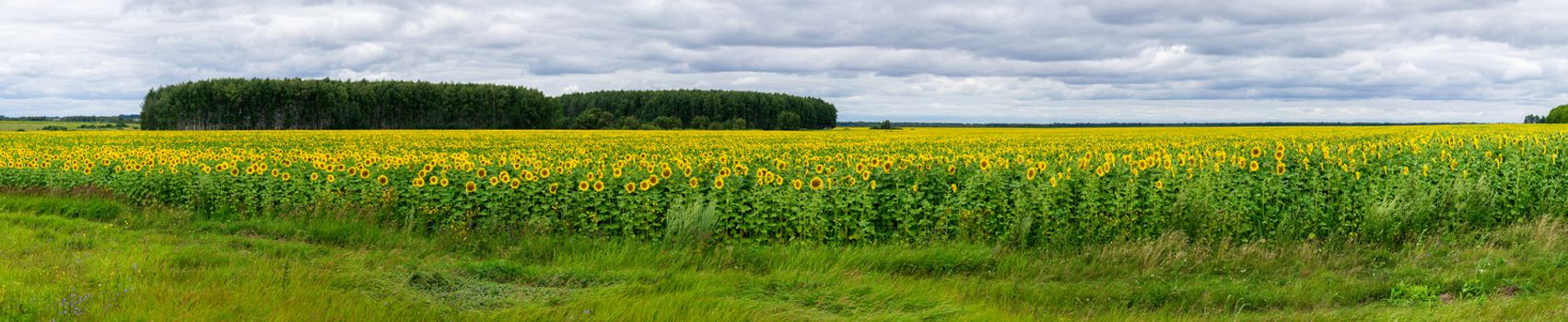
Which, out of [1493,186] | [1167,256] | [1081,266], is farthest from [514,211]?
[1493,186]

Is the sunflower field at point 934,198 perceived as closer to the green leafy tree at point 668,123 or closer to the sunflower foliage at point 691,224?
the sunflower foliage at point 691,224

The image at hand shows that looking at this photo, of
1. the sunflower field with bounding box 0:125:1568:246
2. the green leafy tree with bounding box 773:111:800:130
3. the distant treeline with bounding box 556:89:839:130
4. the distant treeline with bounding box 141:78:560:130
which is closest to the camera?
the sunflower field with bounding box 0:125:1568:246

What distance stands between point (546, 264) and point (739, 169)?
3013 millimetres

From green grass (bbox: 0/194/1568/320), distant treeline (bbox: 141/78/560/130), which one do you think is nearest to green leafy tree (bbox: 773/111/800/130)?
distant treeline (bbox: 141/78/560/130)

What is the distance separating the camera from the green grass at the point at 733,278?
6.27m

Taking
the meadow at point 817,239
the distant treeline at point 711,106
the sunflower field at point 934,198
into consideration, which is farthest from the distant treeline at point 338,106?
the sunflower field at point 934,198

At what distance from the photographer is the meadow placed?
678cm

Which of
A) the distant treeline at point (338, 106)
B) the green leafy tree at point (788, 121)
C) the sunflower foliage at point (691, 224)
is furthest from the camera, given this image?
the green leafy tree at point (788, 121)

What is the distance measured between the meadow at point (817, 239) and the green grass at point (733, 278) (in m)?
0.03

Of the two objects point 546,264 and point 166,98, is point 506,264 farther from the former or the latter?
point 166,98

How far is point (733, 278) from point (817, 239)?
7.17ft

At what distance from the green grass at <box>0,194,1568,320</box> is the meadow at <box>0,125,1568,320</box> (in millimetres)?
35

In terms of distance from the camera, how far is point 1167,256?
8.70 metres

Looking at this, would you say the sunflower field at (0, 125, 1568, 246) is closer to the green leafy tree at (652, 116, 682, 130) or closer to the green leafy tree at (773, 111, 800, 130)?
the green leafy tree at (652, 116, 682, 130)
